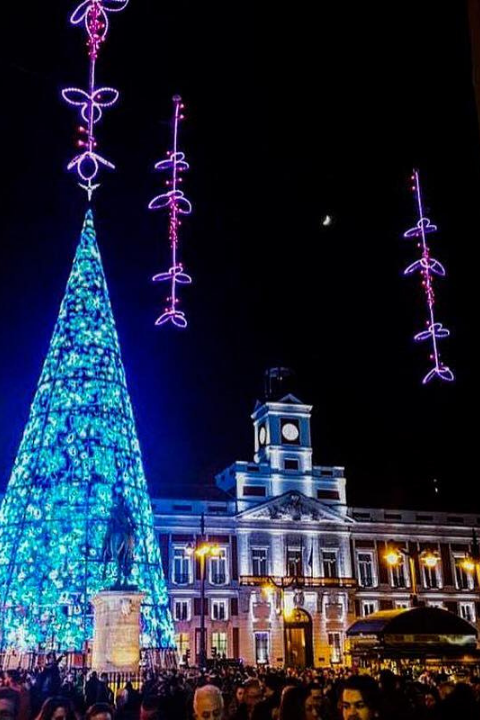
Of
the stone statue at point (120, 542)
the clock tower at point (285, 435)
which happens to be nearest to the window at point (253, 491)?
the clock tower at point (285, 435)

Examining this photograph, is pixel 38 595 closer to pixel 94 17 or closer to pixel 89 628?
pixel 89 628

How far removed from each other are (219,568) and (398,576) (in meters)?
13.6

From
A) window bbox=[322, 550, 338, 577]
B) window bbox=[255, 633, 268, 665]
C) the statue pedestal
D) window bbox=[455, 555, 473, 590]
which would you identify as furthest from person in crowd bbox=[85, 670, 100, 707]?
window bbox=[455, 555, 473, 590]

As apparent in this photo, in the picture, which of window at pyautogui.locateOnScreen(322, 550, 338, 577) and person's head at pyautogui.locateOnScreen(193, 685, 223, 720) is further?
window at pyautogui.locateOnScreen(322, 550, 338, 577)

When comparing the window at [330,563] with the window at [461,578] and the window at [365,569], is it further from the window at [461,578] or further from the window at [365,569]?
the window at [461,578]

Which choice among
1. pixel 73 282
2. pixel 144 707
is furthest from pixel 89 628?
pixel 144 707

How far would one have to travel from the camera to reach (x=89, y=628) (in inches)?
1056

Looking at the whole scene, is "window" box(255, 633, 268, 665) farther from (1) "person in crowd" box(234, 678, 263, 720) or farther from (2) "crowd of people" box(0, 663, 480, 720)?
(1) "person in crowd" box(234, 678, 263, 720)

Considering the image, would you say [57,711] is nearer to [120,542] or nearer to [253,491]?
[120,542]

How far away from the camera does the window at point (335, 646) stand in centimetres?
5450

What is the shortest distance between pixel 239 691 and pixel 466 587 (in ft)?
180

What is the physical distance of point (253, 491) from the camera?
57.4 metres

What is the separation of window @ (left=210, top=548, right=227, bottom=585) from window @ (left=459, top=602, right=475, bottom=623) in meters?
18.2

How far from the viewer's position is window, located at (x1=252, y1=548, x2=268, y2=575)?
2188 inches
